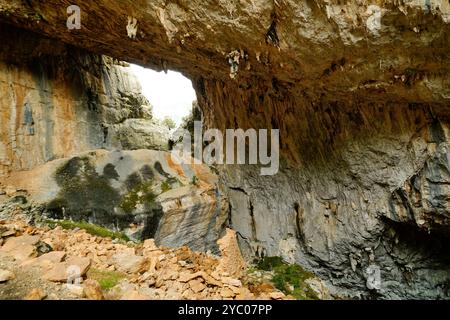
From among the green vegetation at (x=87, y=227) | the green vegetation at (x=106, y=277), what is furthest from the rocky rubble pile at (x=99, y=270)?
the green vegetation at (x=87, y=227)

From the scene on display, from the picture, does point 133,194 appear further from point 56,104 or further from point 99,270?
point 99,270

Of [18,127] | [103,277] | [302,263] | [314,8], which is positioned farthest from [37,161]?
[302,263]

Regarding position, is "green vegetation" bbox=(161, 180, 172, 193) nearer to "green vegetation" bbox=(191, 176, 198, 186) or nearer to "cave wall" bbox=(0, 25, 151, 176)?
"green vegetation" bbox=(191, 176, 198, 186)

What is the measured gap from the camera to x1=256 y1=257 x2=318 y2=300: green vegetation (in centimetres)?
947

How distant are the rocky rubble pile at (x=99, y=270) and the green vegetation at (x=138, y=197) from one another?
2936 millimetres

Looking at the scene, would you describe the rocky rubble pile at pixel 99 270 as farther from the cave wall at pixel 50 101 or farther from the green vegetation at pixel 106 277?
the cave wall at pixel 50 101

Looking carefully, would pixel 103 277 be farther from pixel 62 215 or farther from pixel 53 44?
pixel 53 44

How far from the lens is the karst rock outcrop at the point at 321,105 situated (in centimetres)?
614

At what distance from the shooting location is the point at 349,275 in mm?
10883

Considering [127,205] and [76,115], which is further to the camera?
[76,115]

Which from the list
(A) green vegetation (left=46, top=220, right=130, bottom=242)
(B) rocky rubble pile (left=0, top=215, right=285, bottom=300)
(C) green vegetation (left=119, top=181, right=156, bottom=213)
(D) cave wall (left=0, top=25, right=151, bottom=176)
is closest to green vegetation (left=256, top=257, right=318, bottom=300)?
(B) rocky rubble pile (left=0, top=215, right=285, bottom=300)

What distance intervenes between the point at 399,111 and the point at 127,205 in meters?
8.93

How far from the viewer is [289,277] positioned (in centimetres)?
1030

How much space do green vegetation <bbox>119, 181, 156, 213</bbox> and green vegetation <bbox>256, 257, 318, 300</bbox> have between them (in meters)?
5.17
